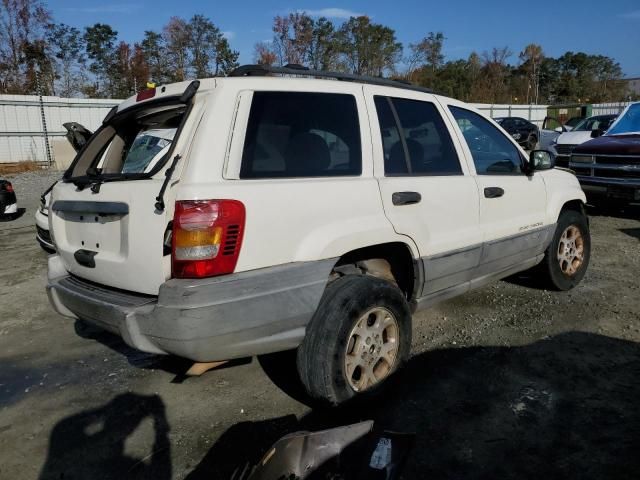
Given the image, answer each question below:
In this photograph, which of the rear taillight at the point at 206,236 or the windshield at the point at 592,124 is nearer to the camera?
the rear taillight at the point at 206,236

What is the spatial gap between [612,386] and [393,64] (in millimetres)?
41229

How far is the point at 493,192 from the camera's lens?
3885 mm

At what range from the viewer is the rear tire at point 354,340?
2762mm

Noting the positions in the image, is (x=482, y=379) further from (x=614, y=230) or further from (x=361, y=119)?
(x=614, y=230)

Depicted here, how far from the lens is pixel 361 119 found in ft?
10.2

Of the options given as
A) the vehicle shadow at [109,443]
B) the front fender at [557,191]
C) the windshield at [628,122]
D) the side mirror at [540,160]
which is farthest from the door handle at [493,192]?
the windshield at [628,122]

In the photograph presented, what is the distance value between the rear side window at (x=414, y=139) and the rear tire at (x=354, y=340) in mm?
769

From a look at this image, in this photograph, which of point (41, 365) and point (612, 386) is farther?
point (41, 365)

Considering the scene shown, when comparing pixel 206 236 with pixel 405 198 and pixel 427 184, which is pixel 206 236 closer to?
pixel 405 198

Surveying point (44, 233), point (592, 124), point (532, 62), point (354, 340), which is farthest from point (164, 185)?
point (532, 62)

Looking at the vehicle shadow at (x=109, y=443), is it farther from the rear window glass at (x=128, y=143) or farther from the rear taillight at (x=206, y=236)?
the rear window glass at (x=128, y=143)

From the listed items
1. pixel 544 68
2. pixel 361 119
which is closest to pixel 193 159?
pixel 361 119

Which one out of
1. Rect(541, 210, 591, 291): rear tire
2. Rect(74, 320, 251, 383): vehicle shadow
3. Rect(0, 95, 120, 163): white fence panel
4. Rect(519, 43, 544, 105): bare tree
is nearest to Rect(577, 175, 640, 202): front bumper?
Rect(541, 210, 591, 291): rear tire

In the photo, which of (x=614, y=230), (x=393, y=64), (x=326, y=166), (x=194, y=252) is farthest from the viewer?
(x=393, y=64)
